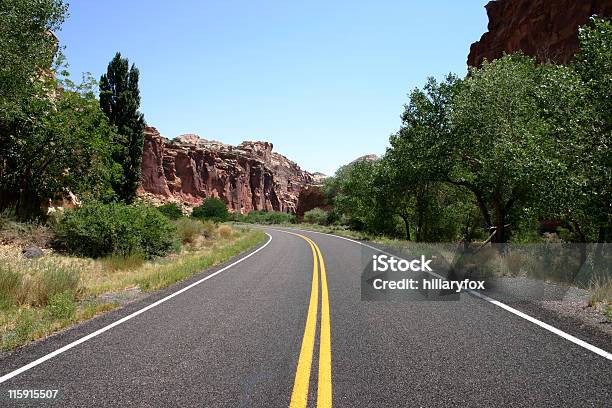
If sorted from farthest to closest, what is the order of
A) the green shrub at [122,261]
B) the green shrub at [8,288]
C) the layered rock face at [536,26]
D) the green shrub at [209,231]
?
the layered rock face at [536,26] → the green shrub at [209,231] → the green shrub at [122,261] → the green shrub at [8,288]

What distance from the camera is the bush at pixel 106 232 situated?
1716 centimetres

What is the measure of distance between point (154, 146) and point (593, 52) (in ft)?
293

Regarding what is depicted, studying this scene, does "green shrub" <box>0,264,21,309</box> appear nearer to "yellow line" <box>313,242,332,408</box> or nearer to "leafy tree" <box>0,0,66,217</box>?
"yellow line" <box>313,242,332,408</box>

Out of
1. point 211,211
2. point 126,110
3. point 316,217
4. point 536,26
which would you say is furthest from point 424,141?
point 316,217

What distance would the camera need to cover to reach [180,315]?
24.5 feet

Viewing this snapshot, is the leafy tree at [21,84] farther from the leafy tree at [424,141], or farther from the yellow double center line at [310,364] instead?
the leafy tree at [424,141]

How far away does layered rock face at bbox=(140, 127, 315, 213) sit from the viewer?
89125mm

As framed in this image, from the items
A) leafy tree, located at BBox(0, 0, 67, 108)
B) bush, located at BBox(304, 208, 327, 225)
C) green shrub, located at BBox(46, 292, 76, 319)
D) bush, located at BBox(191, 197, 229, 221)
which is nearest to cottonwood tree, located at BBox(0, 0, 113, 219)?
leafy tree, located at BBox(0, 0, 67, 108)

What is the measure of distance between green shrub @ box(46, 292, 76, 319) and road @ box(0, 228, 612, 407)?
0.62m

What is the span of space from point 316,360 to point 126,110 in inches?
1375

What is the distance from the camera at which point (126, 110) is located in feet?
114

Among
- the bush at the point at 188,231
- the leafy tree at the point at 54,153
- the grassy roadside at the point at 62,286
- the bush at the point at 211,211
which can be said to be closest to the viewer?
the grassy roadside at the point at 62,286

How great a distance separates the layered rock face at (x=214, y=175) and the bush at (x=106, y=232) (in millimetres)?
61850

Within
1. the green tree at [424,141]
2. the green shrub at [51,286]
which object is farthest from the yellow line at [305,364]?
the green tree at [424,141]
